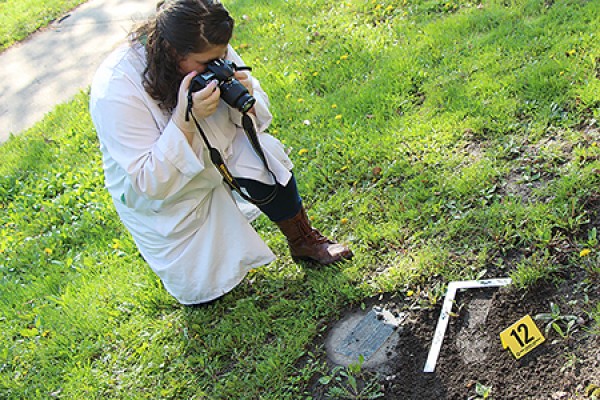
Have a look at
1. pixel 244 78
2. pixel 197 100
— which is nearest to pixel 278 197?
pixel 244 78

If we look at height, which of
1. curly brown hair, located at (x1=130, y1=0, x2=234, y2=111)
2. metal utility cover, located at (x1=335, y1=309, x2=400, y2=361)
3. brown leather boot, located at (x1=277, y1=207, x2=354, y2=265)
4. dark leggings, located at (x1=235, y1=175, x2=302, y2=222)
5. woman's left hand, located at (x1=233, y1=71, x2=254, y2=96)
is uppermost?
curly brown hair, located at (x1=130, y1=0, x2=234, y2=111)

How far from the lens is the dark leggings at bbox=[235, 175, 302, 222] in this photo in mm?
2840

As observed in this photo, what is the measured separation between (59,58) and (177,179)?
4387 millimetres

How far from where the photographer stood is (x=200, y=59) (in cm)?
241

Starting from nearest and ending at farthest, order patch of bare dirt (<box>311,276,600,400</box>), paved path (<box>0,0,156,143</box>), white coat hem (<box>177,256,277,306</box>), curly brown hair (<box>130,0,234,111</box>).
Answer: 1. patch of bare dirt (<box>311,276,600,400</box>)
2. curly brown hair (<box>130,0,234,111</box>)
3. white coat hem (<box>177,256,277,306</box>)
4. paved path (<box>0,0,156,143</box>)

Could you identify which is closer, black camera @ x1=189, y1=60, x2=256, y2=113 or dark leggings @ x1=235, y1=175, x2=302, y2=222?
black camera @ x1=189, y1=60, x2=256, y2=113

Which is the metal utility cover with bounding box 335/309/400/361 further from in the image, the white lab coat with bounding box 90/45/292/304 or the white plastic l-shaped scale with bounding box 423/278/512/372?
the white lab coat with bounding box 90/45/292/304

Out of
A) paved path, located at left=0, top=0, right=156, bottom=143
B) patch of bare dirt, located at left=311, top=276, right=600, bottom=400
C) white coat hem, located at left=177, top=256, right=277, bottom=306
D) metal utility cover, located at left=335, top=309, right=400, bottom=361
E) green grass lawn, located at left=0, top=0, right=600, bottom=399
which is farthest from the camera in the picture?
paved path, located at left=0, top=0, right=156, bottom=143

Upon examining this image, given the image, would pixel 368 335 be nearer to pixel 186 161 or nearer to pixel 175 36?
pixel 186 161

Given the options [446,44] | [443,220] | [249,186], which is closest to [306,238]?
[249,186]

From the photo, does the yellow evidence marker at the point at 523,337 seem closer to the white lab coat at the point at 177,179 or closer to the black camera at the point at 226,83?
the white lab coat at the point at 177,179

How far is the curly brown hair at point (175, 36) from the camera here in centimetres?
229

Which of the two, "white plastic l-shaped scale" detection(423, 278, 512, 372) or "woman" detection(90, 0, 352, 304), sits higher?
"woman" detection(90, 0, 352, 304)

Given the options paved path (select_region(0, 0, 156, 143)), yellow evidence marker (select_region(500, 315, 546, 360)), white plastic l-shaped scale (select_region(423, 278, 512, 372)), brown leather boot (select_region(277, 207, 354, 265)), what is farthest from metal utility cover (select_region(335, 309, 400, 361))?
paved path (select_region(0, 0, 156, 143))
